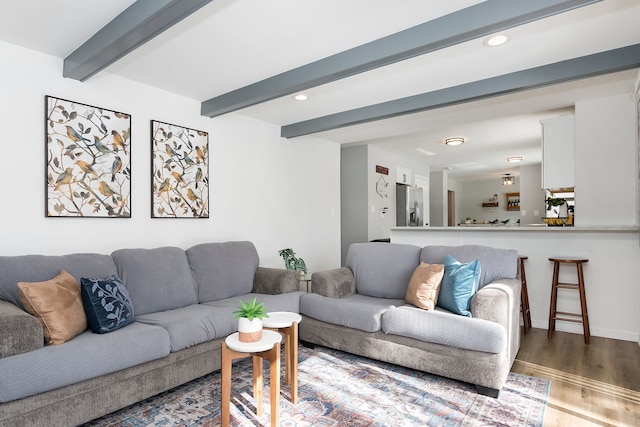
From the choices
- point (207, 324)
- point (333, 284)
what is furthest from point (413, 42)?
point (207, 324)

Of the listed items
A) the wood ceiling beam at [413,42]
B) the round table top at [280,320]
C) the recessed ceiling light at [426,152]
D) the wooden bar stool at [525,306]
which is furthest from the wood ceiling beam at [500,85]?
the recessed ceiling light at [426,152]

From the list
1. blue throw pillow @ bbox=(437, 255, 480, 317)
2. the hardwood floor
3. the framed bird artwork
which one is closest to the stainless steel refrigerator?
the hardwood floor

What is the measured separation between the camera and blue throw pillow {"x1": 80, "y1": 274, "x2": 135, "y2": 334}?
7.50ft

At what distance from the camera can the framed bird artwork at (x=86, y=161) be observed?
9.43ft

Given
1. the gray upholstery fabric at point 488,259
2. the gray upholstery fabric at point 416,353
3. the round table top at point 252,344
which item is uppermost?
the gray upholstery fabric at point 488,259

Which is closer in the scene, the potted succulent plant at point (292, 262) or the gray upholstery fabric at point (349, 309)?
the gray upholstery fabric at point (349, 309)

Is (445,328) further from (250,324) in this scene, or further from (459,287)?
(250,324)

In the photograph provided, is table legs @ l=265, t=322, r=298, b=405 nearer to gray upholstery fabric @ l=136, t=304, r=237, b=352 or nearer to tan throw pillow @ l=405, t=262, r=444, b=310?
gray upholstery fabric @ l=136, t=304, r=237, b=352

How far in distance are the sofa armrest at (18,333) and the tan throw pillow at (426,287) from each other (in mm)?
2382

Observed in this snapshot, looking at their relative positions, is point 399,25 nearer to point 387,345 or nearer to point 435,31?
point 435,31

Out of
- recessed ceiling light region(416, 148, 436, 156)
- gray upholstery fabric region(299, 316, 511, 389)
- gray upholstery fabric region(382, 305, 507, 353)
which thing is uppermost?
recessed ceiling light region(416, 148, 436, 156)

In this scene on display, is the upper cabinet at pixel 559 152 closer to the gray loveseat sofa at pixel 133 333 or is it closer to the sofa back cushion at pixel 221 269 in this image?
the gray loveseat sofa at pixel 133 333

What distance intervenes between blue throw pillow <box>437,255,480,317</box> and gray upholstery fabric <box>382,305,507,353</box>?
0.08 metres

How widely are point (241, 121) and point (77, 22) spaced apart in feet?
6.82
